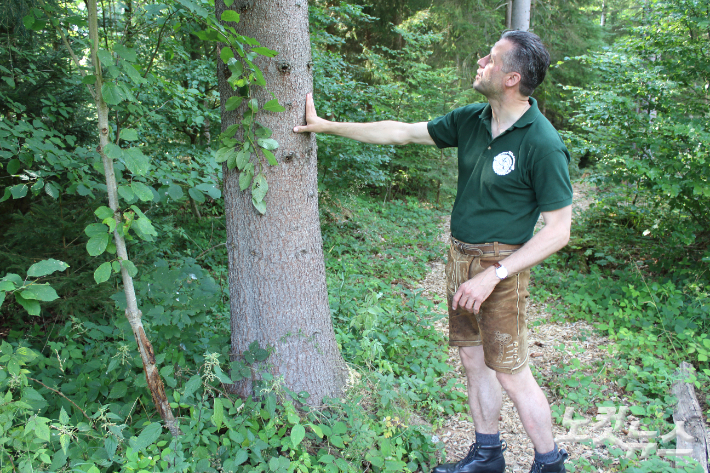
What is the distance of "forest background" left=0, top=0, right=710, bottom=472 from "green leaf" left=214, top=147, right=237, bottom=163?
35 centimetres

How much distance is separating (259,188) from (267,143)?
0.78ft

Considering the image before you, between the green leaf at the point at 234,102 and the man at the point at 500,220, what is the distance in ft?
1.07

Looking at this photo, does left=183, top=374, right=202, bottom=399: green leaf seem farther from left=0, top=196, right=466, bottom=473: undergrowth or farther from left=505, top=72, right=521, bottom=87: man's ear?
left=505, top=72, right=521, bottom=87: man's ear

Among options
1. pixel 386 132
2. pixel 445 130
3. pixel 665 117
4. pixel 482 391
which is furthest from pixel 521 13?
pixel 482 391

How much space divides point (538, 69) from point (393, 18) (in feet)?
31.1

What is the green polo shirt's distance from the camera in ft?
6.21

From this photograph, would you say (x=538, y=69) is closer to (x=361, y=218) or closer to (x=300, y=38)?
(x=300, y=38)

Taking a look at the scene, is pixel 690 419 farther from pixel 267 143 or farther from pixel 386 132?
pixel 267 143

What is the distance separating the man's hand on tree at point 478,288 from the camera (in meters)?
Answer: 2.00

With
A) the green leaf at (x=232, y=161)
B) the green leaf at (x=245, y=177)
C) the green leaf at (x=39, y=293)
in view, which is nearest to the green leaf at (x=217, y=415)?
the green leaf at (x=39, y=293)

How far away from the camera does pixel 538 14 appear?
10.3 meters

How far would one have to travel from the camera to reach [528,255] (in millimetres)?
1958

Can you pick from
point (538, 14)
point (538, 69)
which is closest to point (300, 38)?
point (538, 69)

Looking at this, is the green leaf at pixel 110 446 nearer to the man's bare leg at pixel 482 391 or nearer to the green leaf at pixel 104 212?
the green leaf at pixel 104 212
